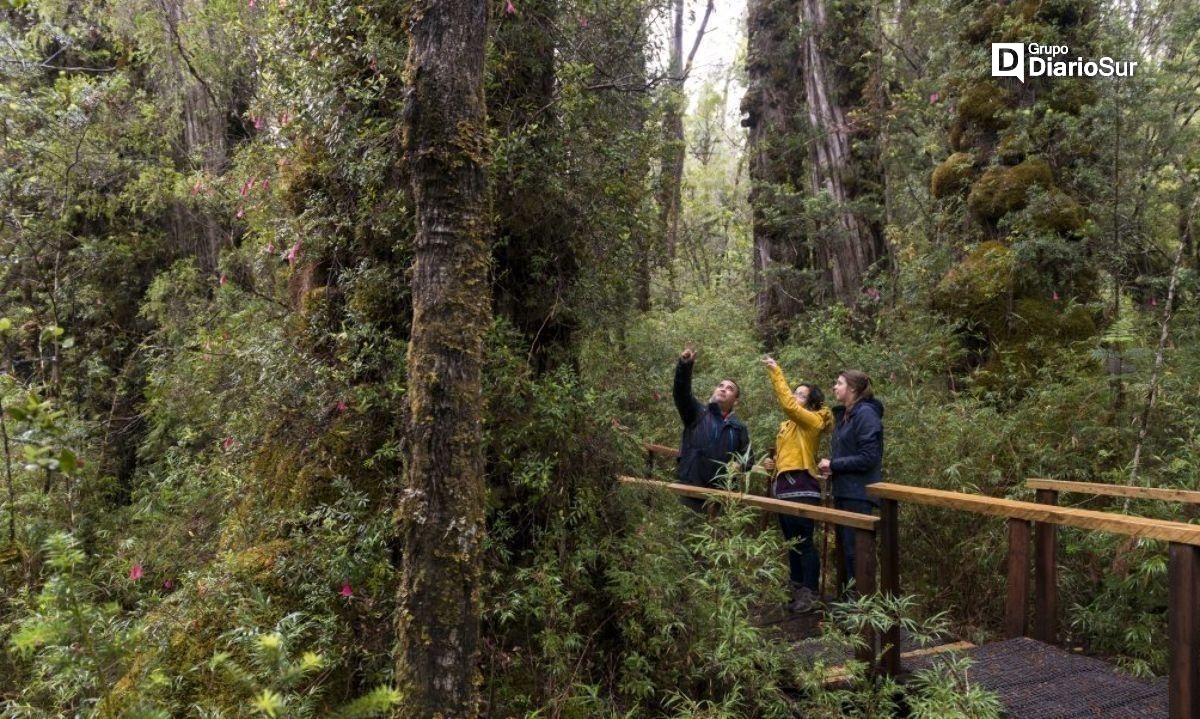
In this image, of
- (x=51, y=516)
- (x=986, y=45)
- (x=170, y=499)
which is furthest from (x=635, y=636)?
(x=986, y=45)

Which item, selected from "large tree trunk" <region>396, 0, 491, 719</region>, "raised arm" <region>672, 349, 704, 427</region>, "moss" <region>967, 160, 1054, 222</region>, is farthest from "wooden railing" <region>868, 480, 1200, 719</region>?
"moss" <region>967, 160, 1054, 222</region>

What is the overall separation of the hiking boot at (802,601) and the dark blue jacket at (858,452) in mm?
820

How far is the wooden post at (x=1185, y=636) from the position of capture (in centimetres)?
334

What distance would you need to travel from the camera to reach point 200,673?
11.9ft

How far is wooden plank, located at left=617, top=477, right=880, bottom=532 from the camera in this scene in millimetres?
4426

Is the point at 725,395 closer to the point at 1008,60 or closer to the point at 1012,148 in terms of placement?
the point at 1012,148

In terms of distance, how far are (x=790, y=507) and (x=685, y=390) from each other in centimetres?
143

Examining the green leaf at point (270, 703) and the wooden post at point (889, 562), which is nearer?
the green leaf at point (270, 703)

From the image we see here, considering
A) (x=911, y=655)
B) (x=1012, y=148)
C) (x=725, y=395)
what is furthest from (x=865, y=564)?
(x=1012, y=148)

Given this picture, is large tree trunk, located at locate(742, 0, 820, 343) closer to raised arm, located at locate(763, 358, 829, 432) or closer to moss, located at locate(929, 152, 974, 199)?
moss, located at locate(929, 152, 974, 199)

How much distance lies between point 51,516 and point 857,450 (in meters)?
8.12

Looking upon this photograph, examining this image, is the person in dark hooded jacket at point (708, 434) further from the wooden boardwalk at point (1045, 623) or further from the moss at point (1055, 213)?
the moss at point (1055, 213)

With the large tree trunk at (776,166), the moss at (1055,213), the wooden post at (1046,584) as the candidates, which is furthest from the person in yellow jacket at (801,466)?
the large tree trunk at (776,166)

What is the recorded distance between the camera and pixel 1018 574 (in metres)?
4.54
